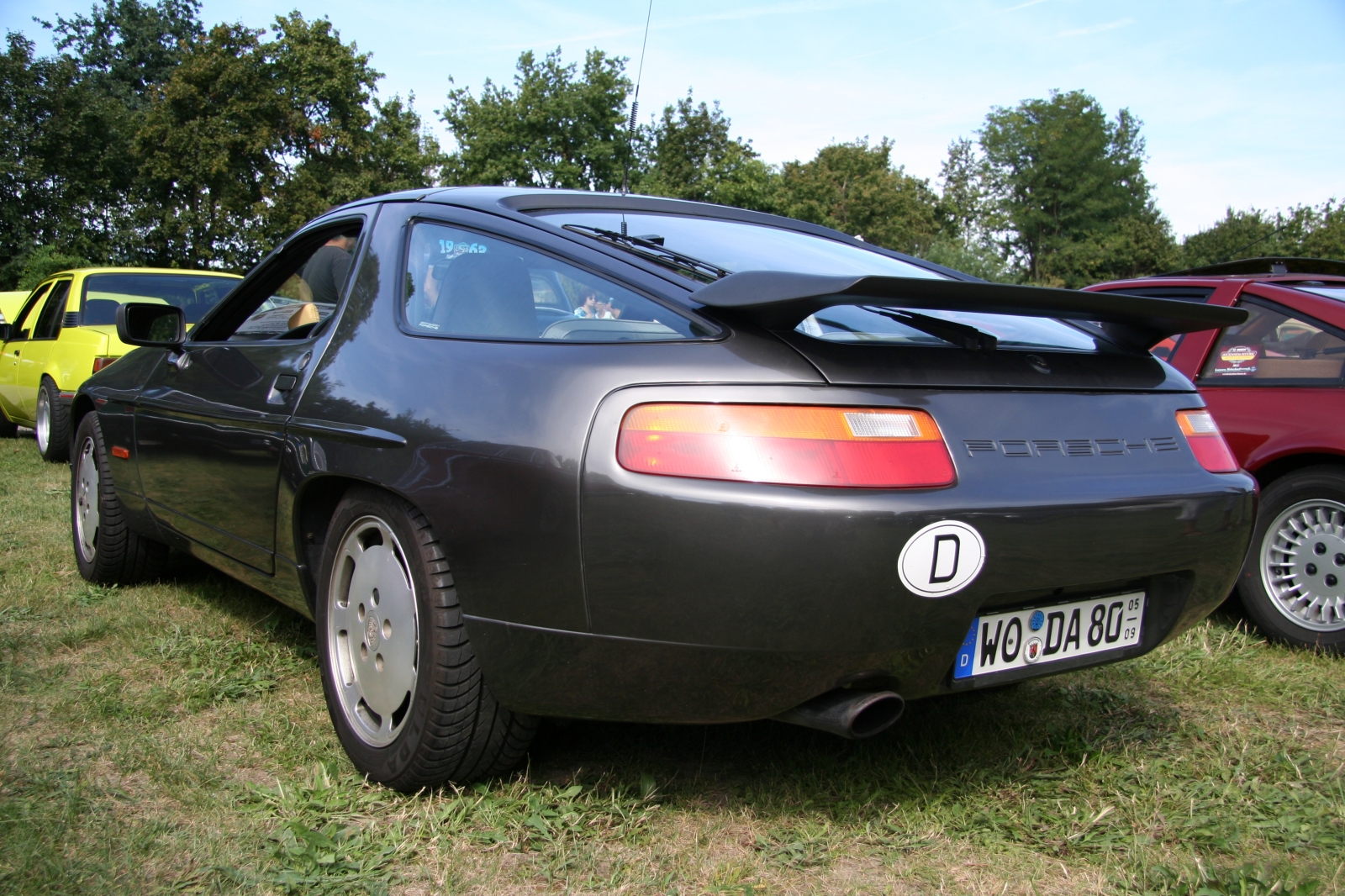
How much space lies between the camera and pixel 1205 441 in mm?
2312

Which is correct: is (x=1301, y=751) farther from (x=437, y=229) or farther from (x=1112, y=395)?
(x=437, y=229)

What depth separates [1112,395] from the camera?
2.20 m

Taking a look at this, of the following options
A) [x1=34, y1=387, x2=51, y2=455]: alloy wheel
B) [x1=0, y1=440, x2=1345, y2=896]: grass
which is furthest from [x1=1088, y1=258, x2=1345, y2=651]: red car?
[x1=34, y1=387, x2=51, y2=455]: alloy wheel

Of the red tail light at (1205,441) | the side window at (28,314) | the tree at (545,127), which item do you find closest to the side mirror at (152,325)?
the red tail light at (1205,441)

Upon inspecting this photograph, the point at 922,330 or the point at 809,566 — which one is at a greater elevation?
the point at 922,330

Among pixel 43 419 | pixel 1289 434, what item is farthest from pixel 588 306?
pixel 43 419

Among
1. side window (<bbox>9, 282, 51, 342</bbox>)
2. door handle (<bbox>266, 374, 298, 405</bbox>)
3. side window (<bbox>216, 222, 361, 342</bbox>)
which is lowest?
side window (<bbox>9, 282, 51, 342</bbox>)

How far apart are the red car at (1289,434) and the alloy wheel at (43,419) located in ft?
27.5

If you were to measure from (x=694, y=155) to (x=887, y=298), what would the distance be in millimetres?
56863

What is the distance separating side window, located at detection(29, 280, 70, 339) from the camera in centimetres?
875

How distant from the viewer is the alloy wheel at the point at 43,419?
8.41 metres

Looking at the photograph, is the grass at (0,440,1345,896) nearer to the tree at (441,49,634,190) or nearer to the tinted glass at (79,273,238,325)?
the tinted glass at (79,273,238,325)

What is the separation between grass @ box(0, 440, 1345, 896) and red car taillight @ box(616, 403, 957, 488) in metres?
0.81

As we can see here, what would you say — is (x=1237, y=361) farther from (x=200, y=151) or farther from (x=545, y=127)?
(x=545, y=127)
